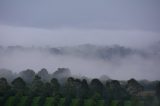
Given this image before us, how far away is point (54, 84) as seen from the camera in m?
54.9

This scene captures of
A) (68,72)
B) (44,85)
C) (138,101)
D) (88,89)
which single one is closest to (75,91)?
(88,89)

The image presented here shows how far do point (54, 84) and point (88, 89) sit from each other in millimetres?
5714

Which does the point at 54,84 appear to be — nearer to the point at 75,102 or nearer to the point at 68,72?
the point at 75,102

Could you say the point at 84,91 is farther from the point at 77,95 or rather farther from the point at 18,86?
the point at 18,86

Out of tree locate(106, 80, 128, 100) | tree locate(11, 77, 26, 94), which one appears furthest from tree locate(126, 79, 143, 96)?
tree locate(11, 77, 26, 94)

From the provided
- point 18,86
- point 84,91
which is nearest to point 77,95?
point 84,91

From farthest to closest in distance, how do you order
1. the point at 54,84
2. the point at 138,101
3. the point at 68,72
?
the point at 68,72 < the point at 54,84 < the point at 138,101

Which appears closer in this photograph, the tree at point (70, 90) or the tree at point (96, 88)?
the tree at point (70, 90)

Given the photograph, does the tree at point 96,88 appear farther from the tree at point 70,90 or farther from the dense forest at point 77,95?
the tree at point 70,90

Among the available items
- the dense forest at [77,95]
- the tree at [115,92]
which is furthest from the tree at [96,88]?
the tree at [115,92]

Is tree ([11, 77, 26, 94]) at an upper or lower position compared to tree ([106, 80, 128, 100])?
upper

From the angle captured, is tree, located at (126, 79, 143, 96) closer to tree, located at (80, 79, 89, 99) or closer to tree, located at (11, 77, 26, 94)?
tree, located at (80, 79, 89, 99)

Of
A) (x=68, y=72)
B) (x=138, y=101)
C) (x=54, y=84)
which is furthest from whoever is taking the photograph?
(x=68, y=72)

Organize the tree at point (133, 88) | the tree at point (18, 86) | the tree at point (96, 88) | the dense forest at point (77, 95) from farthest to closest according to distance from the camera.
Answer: the tree at point (133, 88) → the tree at point (18, 86) → the tree at point (96, 88) → the dense forest at point (77, 95)
